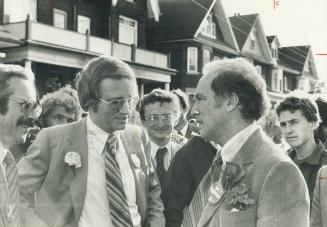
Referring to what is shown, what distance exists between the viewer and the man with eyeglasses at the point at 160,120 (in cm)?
401

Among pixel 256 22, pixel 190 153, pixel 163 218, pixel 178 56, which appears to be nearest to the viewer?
pixel 163 218

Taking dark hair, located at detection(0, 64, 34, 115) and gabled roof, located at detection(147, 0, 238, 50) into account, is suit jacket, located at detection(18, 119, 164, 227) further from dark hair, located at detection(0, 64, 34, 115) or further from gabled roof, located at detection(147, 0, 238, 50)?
gabled roof, located at detection(147, 0, 238, 50)

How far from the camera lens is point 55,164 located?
240cm

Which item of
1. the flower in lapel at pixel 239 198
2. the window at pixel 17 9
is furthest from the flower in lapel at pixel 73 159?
the window at pixel 17 9

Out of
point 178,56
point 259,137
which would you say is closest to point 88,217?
point 259,137

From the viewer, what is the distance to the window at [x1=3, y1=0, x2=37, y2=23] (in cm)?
1540

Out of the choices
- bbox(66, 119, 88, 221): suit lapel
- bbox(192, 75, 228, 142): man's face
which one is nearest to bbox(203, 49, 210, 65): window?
bbox(66, 119, 88, 221): suit lapel

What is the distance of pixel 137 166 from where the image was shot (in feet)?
8.50

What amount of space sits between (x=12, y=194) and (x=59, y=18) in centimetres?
1657

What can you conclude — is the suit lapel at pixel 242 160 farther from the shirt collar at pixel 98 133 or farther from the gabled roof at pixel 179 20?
the gabled roof at pixel 179 20

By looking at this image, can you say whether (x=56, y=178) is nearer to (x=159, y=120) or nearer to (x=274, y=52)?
(x=159, y=120)

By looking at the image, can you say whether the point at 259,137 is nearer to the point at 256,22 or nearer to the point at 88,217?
the point at 88,217

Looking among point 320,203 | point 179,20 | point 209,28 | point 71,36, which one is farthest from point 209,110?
point 209,28

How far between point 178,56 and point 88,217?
23.3m
